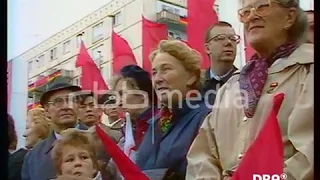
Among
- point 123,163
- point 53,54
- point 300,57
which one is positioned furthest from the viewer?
point 53,54

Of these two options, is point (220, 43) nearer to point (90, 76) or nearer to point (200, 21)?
point (200, 21)

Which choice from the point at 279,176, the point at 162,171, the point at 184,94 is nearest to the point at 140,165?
the point at 162,171

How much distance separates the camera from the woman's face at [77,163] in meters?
5.38

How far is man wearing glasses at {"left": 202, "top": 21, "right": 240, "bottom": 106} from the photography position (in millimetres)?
5355

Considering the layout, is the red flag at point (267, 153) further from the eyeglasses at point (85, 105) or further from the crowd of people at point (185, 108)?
the eyeglasses at point (85, 105)

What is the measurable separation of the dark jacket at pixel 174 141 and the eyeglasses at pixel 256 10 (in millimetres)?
592

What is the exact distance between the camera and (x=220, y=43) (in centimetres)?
537

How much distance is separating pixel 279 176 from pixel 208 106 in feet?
2.07

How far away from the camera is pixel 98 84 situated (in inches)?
214

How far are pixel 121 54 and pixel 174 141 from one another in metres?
0.65

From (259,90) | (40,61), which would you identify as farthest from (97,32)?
(259,90)

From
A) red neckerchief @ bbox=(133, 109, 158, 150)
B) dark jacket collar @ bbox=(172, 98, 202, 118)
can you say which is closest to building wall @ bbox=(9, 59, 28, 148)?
red neckerchief @ bbox=(133, 109, 158, 150)

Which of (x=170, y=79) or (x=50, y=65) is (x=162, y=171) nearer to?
(x=170, y=79)

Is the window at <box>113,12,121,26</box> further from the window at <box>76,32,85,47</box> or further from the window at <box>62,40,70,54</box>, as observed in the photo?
the window at <box>62,40,70,54</box>
